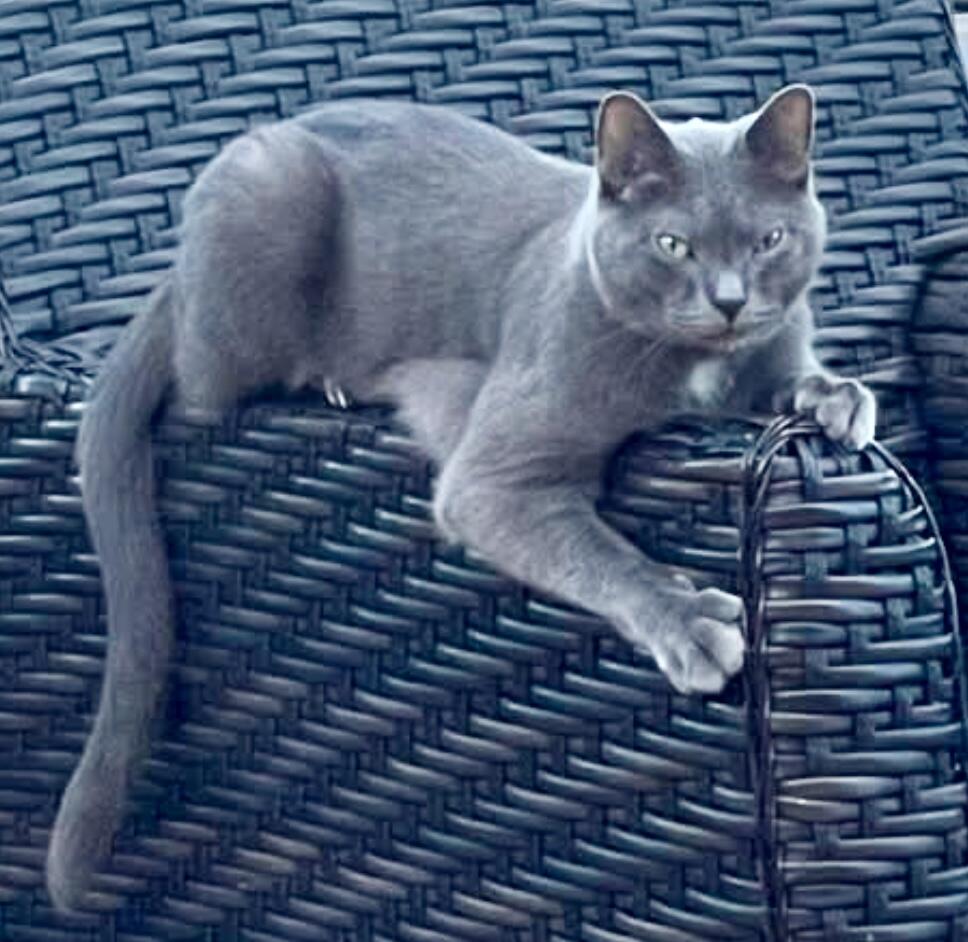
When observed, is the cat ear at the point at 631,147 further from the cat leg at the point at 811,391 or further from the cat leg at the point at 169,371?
the cat leg at the point at 169,371

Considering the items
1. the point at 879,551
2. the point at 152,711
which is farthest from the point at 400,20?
the point at 879,551

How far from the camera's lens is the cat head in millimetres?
1868

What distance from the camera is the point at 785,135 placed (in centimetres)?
189

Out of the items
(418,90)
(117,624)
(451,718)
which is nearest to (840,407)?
(451,718)

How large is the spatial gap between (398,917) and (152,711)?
0.25 metres

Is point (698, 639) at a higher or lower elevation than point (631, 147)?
lower

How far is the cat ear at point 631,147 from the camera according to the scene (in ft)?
6.15

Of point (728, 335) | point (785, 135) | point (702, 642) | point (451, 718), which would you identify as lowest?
point (451, 718)

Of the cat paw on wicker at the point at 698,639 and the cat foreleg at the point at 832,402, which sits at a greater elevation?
the cat foreleg at the point at 832,402

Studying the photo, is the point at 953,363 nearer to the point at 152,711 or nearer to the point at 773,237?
the point at 773,237

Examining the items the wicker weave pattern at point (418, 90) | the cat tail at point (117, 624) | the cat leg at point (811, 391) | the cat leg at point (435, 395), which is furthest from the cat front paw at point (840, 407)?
the cat tail at point (117, 624)

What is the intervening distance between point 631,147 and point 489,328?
0.25 meters

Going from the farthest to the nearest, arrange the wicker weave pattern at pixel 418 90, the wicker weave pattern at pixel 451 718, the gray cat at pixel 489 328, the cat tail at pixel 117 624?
1. the wicker weave pattern at pixel 418 90
2. the cat tail at pixel 117 624
3. the gray cat at pixel 489 328
4. the wicker weave pattern at pixel 451 718

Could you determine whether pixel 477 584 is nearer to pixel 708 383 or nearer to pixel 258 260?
pixel 708 383
